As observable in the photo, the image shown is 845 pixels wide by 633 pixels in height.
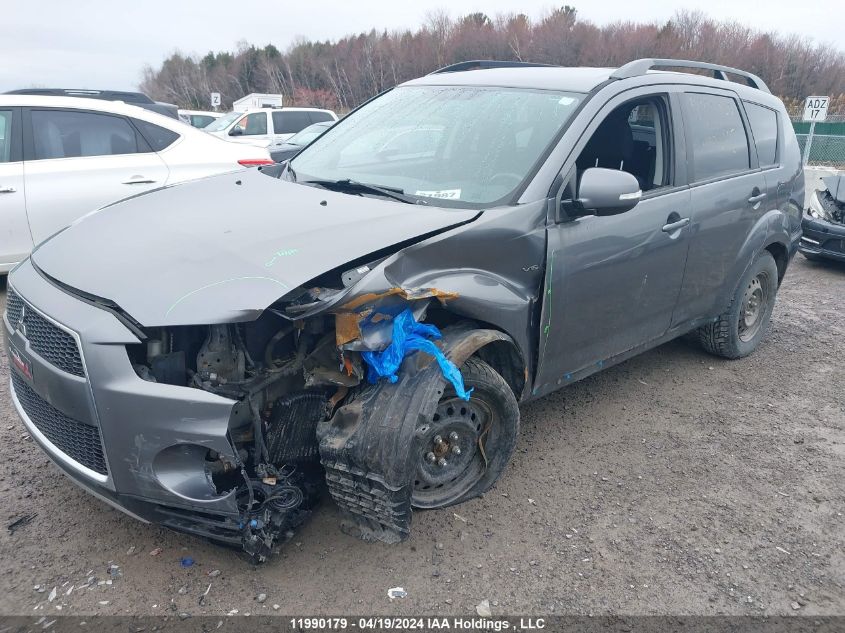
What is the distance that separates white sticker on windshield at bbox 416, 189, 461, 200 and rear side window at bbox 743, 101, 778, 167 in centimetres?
257

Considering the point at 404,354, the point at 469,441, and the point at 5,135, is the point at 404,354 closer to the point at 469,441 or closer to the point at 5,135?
the point at 469,441

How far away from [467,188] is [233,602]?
80.1 inches

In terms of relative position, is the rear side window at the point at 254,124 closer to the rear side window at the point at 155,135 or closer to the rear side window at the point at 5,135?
the rear side window at the point at 155,135

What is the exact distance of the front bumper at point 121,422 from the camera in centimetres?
229

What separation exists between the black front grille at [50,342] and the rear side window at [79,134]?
13.2ft

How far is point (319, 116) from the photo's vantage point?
1547 cm

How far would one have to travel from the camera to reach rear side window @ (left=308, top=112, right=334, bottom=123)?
15266mm

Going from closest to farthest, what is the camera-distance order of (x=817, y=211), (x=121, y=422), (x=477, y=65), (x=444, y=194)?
(x=121, y=422)
(x=444, y=194)
(x=477, y=65)
(x=817, y=211)

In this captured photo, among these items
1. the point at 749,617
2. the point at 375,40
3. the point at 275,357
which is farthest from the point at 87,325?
the point at 375,40

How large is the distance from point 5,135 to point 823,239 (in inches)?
343

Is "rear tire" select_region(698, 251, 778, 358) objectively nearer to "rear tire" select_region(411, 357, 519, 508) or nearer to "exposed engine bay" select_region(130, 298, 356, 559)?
"rear tire" select_region(411, 357, 519, 508)

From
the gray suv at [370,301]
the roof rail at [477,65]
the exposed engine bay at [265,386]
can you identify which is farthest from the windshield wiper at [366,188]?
the roof rail at [477,65]

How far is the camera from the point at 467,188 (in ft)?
10.5

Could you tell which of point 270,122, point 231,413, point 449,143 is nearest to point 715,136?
point 449,143
